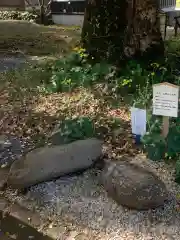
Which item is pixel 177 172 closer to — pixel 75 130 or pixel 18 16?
pixel 75 130

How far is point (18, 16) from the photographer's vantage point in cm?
1496

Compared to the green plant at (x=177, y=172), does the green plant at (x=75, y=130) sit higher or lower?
higher

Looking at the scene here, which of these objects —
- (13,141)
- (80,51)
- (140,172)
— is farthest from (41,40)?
(140,172)

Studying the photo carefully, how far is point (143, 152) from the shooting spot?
4.59 m

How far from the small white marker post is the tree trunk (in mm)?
2589

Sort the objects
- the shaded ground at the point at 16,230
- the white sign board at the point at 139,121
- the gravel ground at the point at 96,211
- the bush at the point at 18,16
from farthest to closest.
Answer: the bush at the point at 18,16, the white sign board at the point at 139,121, the shaded ground at the point at 16,230, the gravel ground at the point at 96,211

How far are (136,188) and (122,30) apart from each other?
14.6ft

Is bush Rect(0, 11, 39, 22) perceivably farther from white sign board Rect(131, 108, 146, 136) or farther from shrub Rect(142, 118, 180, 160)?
shrub Rect(142, 118, 180, 160)

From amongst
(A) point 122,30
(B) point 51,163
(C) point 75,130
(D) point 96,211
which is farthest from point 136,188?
(A) point 122,30

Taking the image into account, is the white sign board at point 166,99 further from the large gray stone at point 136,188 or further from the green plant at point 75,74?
the green plant at point 75,74

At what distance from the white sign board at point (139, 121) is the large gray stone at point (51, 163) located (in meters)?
0.55

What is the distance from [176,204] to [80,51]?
4044 millimetres

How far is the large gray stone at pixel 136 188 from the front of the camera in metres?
3.59

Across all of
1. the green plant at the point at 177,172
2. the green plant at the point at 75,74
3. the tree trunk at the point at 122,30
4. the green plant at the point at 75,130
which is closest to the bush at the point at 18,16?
the tree trunk at the point at 122,30
